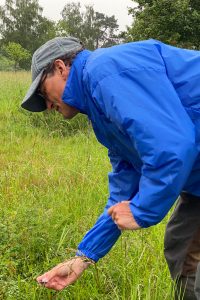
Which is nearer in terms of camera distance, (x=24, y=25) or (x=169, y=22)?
(x=169, y=22)

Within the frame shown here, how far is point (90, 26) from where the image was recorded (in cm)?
5522

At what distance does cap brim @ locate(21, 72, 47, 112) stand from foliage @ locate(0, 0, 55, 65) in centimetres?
4316

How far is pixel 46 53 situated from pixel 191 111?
0.64m

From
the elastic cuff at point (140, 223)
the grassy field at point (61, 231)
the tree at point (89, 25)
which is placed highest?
the elastic cuff at point (140, 223)

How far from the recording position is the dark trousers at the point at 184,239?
2521 millimetres

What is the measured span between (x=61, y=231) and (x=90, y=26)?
53.9 meters

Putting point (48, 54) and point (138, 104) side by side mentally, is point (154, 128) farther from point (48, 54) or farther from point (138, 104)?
point (48, 54)

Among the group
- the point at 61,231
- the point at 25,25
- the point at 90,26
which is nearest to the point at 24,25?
the point at 25,25

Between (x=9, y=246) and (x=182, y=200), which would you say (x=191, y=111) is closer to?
(x=182, y=200)

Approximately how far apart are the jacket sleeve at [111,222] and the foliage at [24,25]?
43.1 metres

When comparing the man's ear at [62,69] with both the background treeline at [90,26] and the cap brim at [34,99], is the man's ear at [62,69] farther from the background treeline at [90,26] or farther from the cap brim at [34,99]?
the background treeline at [90,26]

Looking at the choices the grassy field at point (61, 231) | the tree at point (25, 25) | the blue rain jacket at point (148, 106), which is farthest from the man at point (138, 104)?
the tree at point (25, 25)

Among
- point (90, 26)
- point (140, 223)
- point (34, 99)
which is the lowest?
point (90, 26)

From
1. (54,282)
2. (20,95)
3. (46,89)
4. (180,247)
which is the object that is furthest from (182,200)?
(20,95)
